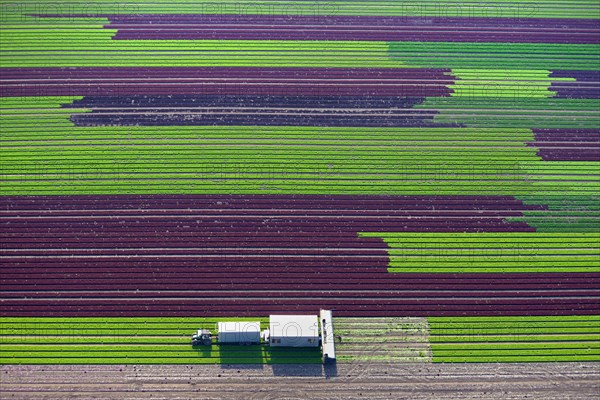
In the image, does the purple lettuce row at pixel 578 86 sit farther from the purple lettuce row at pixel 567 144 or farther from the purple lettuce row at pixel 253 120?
the purple lettuce row at pixel 253 120

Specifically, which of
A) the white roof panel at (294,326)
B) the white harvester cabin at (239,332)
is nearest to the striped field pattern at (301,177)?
the white harvester cabin at (239,332)

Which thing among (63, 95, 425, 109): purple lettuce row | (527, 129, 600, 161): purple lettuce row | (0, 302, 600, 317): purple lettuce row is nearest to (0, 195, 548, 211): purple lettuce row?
(527, 129, 600, 161): purple lettuce row

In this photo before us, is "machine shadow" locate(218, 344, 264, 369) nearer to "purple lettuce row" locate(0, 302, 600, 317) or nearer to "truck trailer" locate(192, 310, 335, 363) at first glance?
"truck trailer" locate(192, 310, 335, 363)

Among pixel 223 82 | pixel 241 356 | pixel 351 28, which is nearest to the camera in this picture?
pixel 241 356

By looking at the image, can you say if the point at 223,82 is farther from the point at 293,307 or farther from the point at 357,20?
the point at 293,307

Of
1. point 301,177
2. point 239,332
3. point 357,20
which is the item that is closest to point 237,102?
point 301,177

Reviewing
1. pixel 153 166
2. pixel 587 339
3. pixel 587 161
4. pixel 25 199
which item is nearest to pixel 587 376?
pixel 587 339
